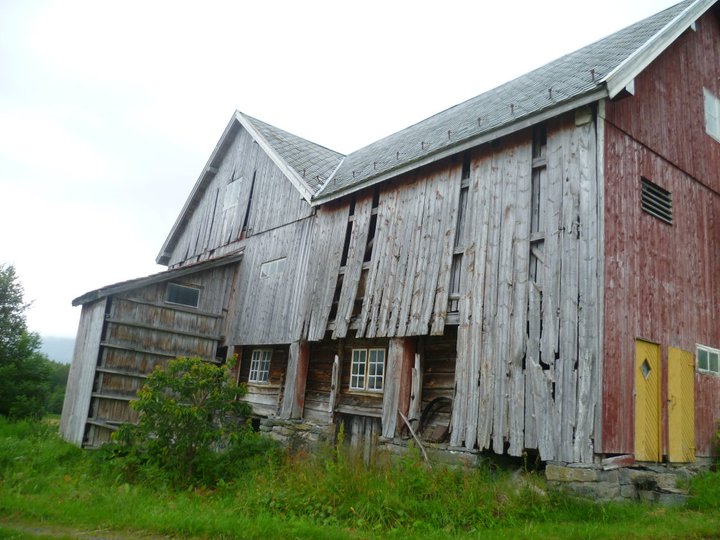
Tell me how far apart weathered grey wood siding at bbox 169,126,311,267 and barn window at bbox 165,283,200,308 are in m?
2.76

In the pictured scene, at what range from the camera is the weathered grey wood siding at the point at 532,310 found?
900 centimetres

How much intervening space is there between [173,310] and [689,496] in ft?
43.0

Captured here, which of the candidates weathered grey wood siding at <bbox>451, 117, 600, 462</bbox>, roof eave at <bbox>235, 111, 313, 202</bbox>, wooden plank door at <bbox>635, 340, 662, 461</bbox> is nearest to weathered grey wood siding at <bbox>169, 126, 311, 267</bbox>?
roof eave at <bbox>235, 111, 313, 202</bbox>

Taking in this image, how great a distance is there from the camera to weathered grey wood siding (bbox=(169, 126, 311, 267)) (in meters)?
17.8

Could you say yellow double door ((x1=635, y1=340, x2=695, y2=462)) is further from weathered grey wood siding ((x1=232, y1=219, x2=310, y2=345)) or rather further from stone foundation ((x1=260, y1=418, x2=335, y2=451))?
weathered grey wood siding ((x1=232, y1=219, x2=310, y2=345))

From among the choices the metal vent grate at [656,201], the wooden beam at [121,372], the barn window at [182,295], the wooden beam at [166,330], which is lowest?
the wooden beam at [121,372]

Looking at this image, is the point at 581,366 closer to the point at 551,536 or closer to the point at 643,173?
the point at 551,536

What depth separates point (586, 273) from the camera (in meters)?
9.28

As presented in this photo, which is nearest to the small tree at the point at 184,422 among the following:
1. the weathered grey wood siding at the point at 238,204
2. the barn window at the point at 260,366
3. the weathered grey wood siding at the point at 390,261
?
the weathered grey wood siding at the point at 390,261

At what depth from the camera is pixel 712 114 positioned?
13391mm

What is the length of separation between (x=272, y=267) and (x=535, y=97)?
8.95m

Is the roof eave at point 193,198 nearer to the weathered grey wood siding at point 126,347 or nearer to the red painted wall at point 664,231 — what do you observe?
the weathered grey wood siding at point 126,347

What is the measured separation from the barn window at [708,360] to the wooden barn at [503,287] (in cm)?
5

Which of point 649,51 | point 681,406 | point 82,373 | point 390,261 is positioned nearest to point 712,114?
point 649,51
